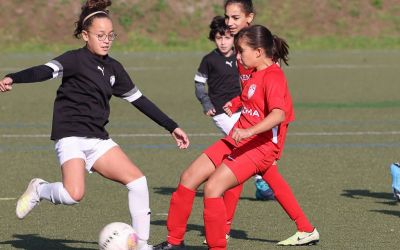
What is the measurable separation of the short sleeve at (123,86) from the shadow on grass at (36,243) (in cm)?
118

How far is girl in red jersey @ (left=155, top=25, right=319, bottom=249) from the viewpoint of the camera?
25.2ft

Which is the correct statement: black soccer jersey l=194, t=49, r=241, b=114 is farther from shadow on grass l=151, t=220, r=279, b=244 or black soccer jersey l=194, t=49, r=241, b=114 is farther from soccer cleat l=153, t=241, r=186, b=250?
soccer cleat l=153, t=241, r=186, b=250

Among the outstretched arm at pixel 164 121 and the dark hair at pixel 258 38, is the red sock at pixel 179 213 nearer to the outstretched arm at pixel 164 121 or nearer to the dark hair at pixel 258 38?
the outstretched arm at pixel 164 121

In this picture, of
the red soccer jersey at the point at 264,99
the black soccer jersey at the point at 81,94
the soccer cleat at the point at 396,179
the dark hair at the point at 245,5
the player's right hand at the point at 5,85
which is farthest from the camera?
the soccer cleat at the point at 396,179

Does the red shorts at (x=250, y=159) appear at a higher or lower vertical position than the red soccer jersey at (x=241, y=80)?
lower

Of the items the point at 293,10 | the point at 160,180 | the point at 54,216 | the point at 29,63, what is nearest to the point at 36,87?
the point at 29,63

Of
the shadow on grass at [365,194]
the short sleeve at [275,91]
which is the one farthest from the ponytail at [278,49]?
the shadow on grass at [365,194]

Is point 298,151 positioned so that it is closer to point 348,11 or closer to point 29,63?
point 29,63

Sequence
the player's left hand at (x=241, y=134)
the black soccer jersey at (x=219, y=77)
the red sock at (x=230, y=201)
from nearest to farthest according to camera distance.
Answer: the player's left hand at (x=241, y=134) → the red sock at (x=230, y=201) → the black soccer jersey at (x=219, y=77)

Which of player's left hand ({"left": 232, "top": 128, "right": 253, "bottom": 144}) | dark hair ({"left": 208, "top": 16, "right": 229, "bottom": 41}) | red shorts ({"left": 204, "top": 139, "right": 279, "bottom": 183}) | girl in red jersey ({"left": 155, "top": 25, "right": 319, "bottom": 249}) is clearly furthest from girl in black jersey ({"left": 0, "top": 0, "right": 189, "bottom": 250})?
dark hair ({"left": 208, "top": 16, "right": 229, "bottom": 41})

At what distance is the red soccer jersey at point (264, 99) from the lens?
7785 millimetres

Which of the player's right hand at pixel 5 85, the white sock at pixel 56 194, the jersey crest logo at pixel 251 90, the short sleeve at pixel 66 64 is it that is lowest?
the white sock at pixel 56 194

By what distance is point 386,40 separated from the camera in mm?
39656

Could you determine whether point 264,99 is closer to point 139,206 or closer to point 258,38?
point 258,38
